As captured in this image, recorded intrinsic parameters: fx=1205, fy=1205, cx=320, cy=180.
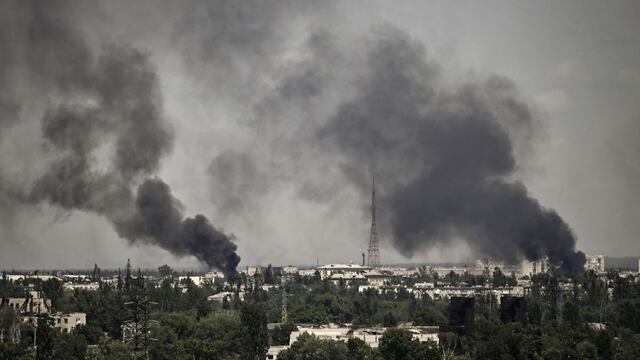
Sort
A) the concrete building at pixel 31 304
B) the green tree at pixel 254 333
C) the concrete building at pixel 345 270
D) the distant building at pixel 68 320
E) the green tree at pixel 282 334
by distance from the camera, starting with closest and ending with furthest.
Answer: the green tree at pixel 254 333
the green tree at pixel 282 334
the distant building at pixel 68 320
the concrete building at pixel 31 304
the concrete building at pixel 345 270

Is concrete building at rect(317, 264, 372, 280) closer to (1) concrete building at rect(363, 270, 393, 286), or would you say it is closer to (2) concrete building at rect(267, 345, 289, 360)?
(1) concrete building at rect(363, 270, 393, 286)

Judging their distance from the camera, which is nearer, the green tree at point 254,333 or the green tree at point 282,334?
the green tree at point 254,333

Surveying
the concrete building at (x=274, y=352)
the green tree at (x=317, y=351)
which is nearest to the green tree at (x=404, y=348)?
the green tree at (x=317, y=351)

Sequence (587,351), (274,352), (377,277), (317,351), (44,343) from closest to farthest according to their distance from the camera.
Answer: (587,351)
(44,343)
(317,351)
(274,352)
(377,277)

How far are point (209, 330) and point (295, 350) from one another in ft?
29.4

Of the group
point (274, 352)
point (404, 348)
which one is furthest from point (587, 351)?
point (274, 352)

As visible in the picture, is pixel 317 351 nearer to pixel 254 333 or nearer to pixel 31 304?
pixel 254 333

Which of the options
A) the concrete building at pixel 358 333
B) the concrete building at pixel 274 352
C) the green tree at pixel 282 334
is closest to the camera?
the concrete building at pixel 274 352

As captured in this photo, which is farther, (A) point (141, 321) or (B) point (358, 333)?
(B) point (358, 333)

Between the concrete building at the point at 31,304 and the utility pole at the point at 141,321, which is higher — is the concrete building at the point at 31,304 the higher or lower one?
the higher one

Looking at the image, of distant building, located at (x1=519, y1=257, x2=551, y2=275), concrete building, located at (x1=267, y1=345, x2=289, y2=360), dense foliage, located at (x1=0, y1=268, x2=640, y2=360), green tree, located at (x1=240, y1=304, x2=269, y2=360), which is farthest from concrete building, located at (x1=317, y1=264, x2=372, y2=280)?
concrete building, located at (x1=267, y1=345, x2=289, y2=360)

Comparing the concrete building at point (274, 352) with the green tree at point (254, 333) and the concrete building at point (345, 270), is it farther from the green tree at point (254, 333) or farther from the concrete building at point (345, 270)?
the concrete building at point (345, 270)

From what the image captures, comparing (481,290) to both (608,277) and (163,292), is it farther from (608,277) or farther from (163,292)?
(163,292)

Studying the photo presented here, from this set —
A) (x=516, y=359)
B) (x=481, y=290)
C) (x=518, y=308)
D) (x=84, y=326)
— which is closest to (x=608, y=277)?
(x=481, y=290)
